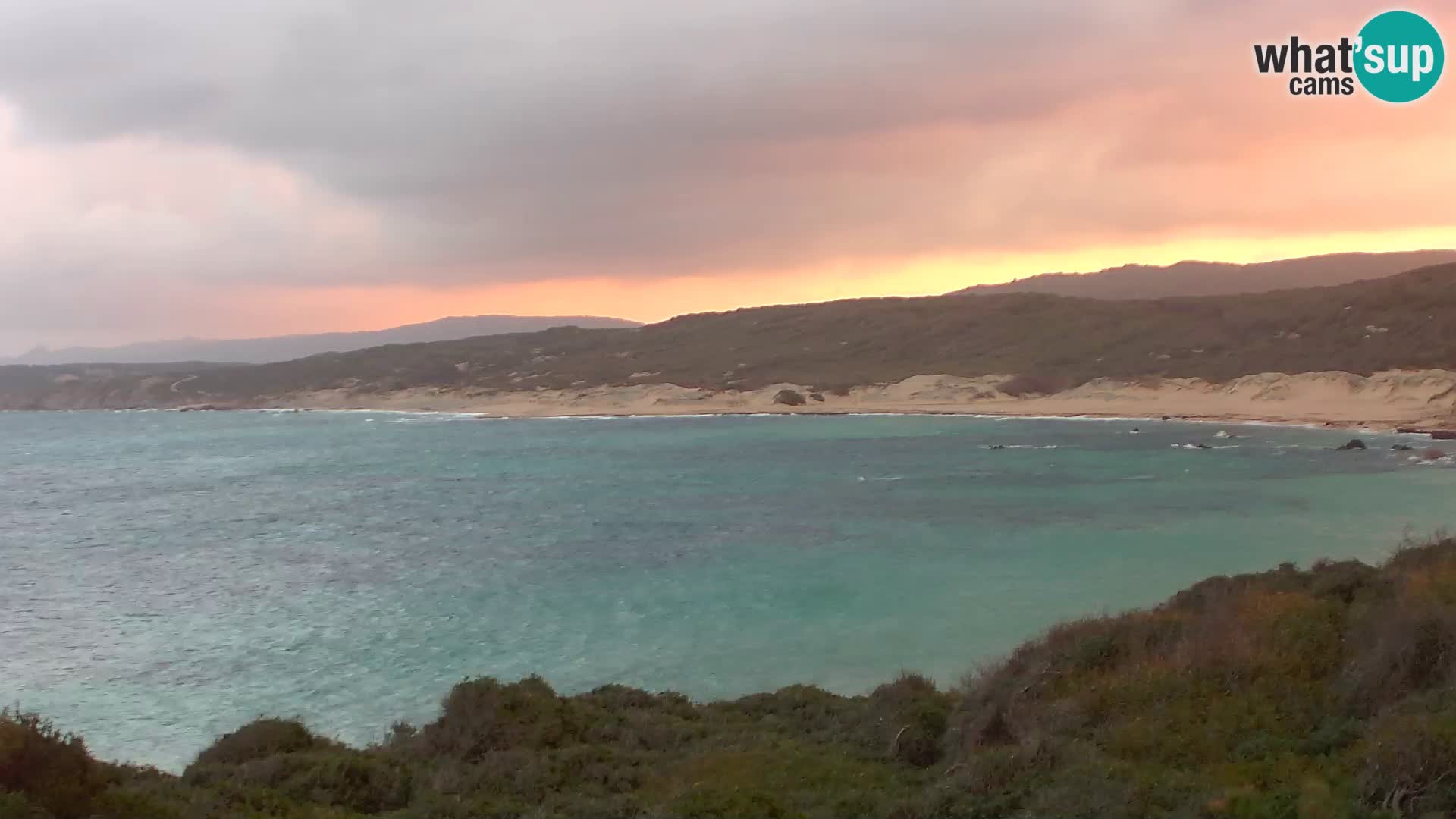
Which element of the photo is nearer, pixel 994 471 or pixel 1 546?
pixel 1 546

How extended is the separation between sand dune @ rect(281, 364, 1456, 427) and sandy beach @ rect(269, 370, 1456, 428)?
0.35 feet

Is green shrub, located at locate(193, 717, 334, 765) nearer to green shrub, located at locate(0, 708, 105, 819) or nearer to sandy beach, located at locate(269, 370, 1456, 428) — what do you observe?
green shrub, located at locate(0, 708, 105, 819)

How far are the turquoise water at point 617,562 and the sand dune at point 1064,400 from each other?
1008 centimetres

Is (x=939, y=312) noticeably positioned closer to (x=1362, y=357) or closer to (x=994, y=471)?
(x=1362, y=357)

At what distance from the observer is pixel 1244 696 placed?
1027 cm

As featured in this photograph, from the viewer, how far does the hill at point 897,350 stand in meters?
88.1

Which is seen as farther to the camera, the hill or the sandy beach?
the hill

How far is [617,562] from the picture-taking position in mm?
30750

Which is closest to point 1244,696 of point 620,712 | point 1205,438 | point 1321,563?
point 1321,563

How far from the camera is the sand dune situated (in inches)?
2709

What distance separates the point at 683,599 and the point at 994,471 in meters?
28.1

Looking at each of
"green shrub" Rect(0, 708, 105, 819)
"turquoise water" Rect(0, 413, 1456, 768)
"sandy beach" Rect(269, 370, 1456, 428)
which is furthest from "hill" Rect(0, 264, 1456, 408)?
"green shrub" Rect(0, 708, 105, 819)

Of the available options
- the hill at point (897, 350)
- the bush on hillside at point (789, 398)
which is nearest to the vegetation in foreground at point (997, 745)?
the hill at point (897, 350)

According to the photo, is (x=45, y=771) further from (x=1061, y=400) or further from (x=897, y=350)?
(x=897, y=350)
